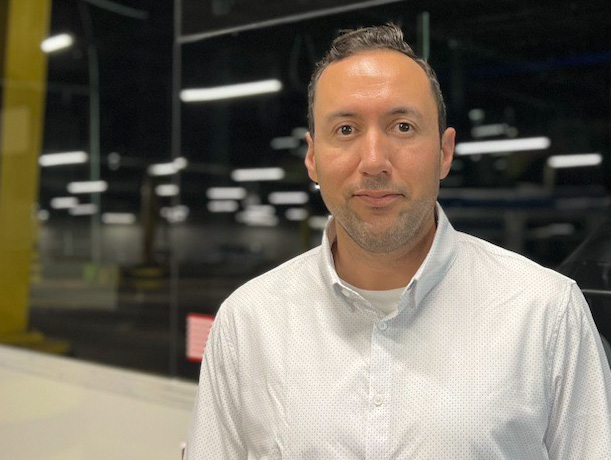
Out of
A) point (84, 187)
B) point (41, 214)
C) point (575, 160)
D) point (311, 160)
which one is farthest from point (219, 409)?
point (84, 187)

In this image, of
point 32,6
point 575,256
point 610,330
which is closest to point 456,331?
point 610,330

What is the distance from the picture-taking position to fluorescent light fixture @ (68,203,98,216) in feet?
44.5

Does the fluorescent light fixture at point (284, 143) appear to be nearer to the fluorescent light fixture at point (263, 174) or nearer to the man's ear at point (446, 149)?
the fluorescent light fixture at point (263, 174)

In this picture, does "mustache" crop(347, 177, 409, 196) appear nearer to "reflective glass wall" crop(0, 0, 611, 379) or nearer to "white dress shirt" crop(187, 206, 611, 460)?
"white dress shirt" crop(187, 206, 611, 460)

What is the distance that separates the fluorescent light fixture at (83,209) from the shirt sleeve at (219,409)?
40.4 ft

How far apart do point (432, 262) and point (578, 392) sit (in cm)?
28

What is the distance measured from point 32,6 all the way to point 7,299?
1601 mm

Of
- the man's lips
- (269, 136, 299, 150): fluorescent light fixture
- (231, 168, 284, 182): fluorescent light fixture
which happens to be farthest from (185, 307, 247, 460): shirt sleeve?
(231, 168, 284, 182): fluorescent light fixture

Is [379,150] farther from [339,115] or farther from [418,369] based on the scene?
[418,369]

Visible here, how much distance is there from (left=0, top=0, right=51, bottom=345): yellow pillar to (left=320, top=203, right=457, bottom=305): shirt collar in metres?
3.08

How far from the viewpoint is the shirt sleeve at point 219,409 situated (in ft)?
4.00

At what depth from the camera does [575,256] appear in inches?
72.8

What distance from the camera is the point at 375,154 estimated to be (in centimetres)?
111

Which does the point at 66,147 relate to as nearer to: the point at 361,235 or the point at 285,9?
the point at 285,9
